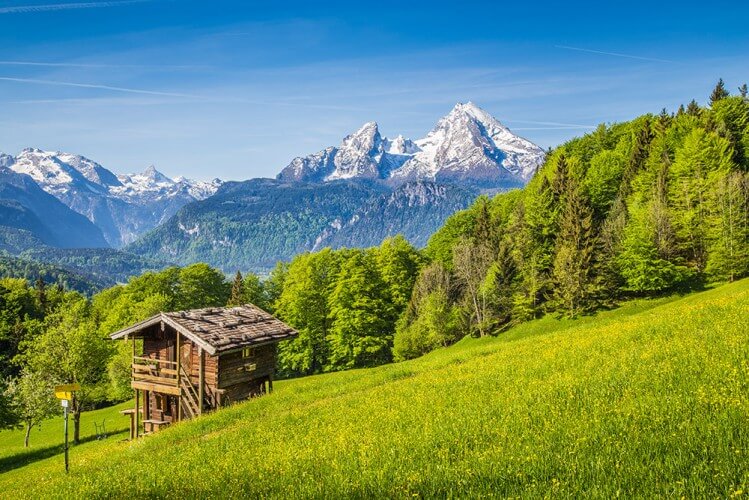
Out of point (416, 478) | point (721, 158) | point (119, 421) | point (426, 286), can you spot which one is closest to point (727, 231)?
point (721, 158)

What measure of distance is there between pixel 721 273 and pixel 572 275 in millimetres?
17375

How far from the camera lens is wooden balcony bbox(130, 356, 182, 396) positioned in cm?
3347

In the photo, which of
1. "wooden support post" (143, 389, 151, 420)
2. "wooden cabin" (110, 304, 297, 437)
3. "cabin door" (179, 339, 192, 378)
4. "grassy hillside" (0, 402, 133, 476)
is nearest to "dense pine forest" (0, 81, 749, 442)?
"grassy hillside" (0, 402, 133, 476)

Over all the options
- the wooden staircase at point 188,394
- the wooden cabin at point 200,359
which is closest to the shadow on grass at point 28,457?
the wooden cabin at point 200,359

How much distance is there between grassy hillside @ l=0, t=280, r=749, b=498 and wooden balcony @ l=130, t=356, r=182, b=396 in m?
13.9

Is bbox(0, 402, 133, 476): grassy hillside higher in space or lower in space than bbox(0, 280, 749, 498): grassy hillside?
lower

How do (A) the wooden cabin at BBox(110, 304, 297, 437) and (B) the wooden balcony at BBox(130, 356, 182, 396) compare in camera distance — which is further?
(B) the wooden balcony at BBox(130, 356, 182, 396)

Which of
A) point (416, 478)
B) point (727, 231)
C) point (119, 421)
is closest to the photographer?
point (416, 478)

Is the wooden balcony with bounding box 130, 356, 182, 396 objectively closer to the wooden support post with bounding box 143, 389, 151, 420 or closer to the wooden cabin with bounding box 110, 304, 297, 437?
the wooden cabin with bounding box 110, 304, 297, 437

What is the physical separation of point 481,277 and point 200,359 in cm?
4477

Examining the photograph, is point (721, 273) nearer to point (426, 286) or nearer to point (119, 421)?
point (426, 286)

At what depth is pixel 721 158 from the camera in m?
65.9

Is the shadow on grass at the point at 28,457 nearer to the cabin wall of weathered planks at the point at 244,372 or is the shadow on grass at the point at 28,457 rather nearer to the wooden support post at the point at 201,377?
the wooden support post at the point at 201,377

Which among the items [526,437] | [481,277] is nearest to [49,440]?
[526,437]
